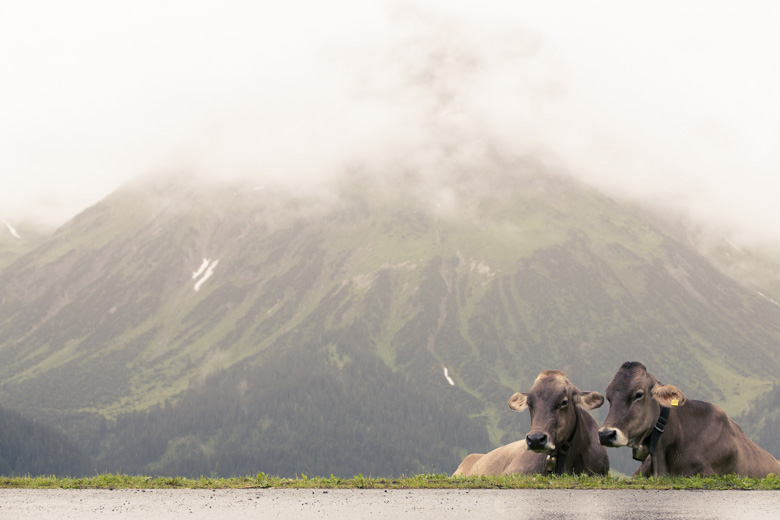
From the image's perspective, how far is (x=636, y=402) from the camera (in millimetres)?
19688

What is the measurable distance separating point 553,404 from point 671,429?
302 cm

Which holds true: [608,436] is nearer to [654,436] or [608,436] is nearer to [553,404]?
[553,404]

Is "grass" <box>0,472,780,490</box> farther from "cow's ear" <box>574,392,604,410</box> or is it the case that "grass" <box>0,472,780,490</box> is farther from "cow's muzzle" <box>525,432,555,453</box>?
"cow's ear" <box>574,392,604,410</box>

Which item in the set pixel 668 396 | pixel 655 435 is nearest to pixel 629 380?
pixel 668 396

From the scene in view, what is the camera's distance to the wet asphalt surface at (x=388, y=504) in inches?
532

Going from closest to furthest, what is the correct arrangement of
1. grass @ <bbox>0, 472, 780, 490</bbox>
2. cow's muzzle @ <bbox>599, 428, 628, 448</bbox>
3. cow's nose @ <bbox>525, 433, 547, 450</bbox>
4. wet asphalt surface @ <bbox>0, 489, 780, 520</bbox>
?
1. wet asphalt surface @ <bbox>0, 489, 780, 520</bbox>
2. grass @ <bbox>0, 472, 780, 490</bbox>
3. cow's muzzle @ <bbox>599, 428, 628, 448</bbox>
4. cow's nose @ <bbox>525, 433, 547, 450</bbox>

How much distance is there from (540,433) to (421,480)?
306 centimetres

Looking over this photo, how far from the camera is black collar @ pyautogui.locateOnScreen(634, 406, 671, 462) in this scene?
19969 millimetres

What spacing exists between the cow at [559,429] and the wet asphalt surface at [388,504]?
10.2 feet

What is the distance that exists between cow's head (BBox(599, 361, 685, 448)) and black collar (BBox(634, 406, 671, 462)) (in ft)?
0.33

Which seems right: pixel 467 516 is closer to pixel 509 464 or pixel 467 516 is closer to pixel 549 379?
pixel 549 379

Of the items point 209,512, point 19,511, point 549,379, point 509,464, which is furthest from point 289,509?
point 509,464

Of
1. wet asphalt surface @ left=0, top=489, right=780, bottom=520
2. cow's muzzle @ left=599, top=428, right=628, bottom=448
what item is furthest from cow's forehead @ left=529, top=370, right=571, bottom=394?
wet asphalt surface @ left=0, top=489, right=780, bottom=520

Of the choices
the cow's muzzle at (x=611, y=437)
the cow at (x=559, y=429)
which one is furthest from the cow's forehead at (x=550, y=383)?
the cow's muzzle at (x=611, y=437)
